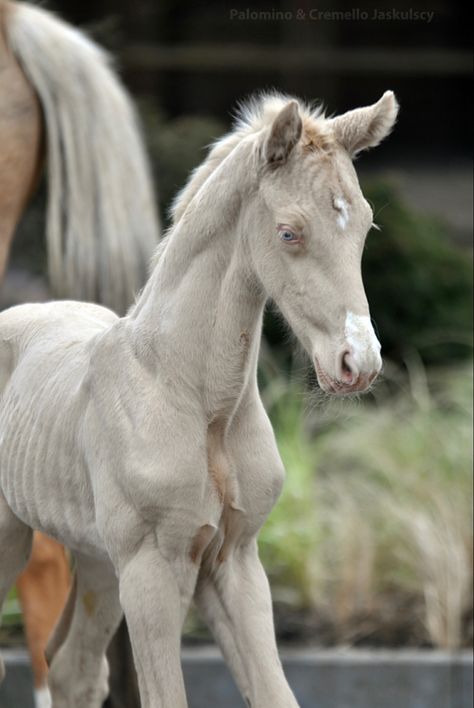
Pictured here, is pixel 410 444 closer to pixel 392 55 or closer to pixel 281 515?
pixel 281 515

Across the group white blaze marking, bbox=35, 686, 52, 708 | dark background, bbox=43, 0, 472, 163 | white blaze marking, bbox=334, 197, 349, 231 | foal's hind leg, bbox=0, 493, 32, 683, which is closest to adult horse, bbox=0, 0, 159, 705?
white blaze marking, bbox=35, 686, 52, 708

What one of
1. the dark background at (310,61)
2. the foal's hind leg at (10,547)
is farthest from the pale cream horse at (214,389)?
the dark background at (310,61)

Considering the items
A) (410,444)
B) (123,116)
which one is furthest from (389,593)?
(123,116)

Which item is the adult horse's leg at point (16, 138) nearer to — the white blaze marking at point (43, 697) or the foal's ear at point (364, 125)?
the white blaze marking at point (43, 697)

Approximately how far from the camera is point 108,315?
2896 millimetres

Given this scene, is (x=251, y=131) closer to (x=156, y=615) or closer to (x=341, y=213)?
(x=341, y=213)

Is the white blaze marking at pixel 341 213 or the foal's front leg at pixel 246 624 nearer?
the white blaze marking at pixel 341 213

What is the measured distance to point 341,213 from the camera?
214cm

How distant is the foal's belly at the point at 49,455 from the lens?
2.46m

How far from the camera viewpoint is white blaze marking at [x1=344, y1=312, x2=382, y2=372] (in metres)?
2.06

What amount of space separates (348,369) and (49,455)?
2.31 ft

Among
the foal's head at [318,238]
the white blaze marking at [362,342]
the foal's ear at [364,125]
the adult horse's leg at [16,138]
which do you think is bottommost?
the adult horse's leg at [16,138]

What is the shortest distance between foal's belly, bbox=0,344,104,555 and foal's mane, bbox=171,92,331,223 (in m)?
0.39

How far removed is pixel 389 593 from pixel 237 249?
109 inches
